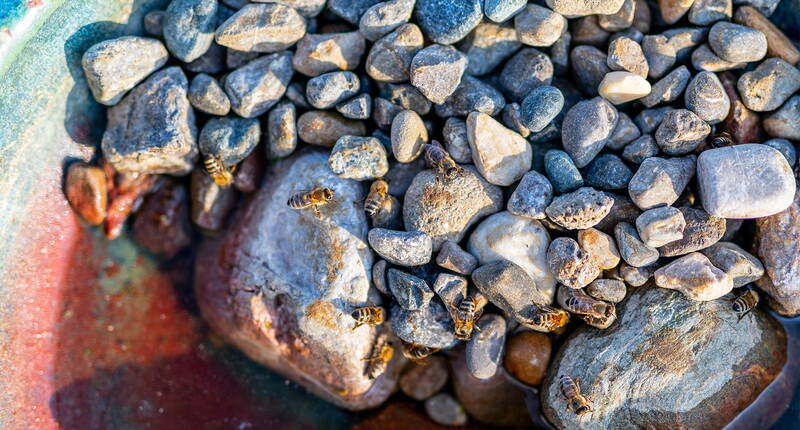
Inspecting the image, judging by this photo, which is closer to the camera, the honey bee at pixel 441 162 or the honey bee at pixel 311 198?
the honey bee at pixel 441 162

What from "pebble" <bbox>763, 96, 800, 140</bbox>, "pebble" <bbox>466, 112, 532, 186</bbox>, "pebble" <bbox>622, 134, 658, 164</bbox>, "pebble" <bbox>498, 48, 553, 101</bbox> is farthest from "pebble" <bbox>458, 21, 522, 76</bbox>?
"pebble" <bbox>763, 96, 800, 140</bbox>

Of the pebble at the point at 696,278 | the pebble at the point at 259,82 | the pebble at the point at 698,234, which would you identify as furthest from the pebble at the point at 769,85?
the pebble at the point at 259,82

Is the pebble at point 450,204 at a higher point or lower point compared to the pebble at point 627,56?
lower

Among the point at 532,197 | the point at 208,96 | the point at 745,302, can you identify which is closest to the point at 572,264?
the point at 532,197

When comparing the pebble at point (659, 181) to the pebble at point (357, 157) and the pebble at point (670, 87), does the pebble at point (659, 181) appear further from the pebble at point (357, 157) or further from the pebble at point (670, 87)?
the pebble at point (357, 157)

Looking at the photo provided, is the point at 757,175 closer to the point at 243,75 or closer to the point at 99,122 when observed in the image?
the point at 243,75

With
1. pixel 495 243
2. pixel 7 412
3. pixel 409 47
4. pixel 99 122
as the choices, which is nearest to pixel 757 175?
pixel 495 243
